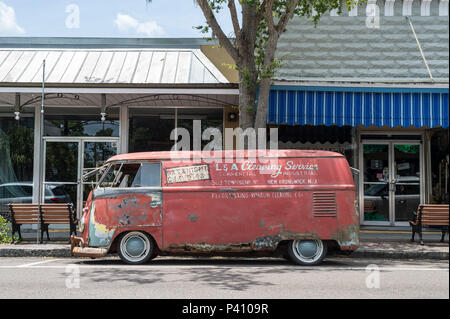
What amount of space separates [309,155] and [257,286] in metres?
3.21

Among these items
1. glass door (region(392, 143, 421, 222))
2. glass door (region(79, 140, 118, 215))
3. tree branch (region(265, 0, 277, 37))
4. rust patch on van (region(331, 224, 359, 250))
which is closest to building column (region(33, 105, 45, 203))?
glass door (region(79, 140, 118, 215))

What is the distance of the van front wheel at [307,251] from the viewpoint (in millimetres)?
9141

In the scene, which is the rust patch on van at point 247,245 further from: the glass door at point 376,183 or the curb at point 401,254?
the glass door at point 376,183

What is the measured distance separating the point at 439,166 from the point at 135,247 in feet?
34.2

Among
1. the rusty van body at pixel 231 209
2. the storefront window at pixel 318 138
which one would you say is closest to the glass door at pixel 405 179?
the storefront window at pixel 318 138

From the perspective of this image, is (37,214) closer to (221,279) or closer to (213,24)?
(221,279)

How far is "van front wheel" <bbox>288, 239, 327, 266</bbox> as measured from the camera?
360 inches

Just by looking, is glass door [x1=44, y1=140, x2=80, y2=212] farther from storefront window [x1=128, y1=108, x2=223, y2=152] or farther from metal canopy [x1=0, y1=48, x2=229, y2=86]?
metal canopy [x1=0, y1=48, x2=229, y2=86]

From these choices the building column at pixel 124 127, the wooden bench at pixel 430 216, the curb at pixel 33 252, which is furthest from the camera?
the building column at pixel 124 127

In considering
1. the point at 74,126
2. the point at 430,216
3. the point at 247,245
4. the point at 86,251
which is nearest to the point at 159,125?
the point at 74,126

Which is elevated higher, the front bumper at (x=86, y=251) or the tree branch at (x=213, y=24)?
the tree branch at (x=213, y=24)

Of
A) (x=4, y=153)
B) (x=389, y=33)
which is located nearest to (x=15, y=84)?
(x=4, y=153)

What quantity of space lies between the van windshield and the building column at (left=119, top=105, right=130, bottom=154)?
5.09 m

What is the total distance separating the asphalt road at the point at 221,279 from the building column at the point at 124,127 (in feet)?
16.5
